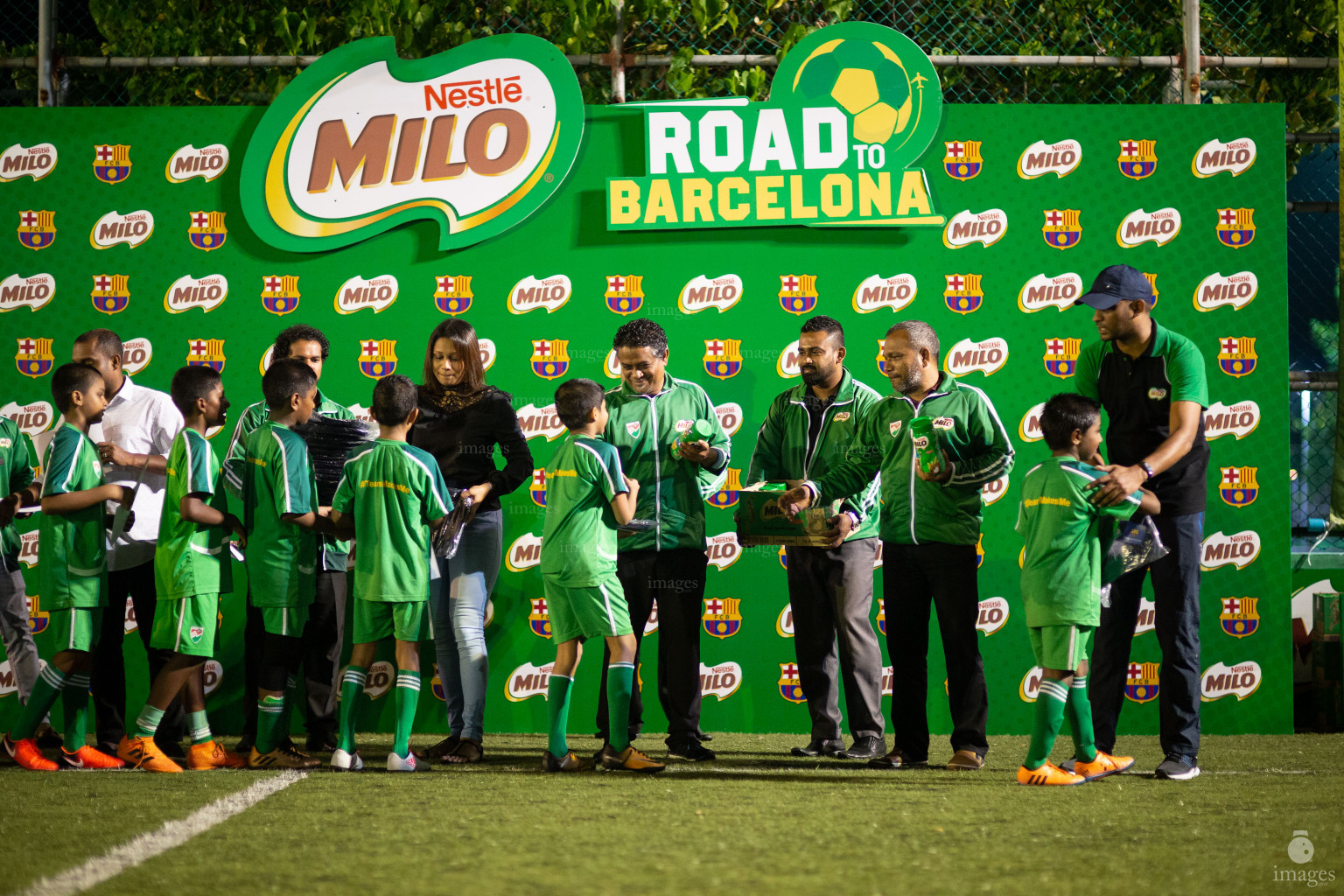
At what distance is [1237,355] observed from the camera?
6270 mm

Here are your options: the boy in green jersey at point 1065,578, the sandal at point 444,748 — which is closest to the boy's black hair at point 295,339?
the sandal at point 444,748

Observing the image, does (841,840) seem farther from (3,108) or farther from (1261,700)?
(3,108)

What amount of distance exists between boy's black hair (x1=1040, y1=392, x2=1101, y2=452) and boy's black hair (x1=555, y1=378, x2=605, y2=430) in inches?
67.6

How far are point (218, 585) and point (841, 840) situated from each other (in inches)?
110

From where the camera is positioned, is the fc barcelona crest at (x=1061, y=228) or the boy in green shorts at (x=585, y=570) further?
the fc barcelona crest at (x=1061, y=228)

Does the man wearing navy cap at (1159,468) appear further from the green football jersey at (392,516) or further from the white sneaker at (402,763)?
the white sneaker at (402,763)

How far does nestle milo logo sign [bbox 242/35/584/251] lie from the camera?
6.29 metres

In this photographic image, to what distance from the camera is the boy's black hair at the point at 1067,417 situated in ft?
14.4

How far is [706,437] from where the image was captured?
5062 mm

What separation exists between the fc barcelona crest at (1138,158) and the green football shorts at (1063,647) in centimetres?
305

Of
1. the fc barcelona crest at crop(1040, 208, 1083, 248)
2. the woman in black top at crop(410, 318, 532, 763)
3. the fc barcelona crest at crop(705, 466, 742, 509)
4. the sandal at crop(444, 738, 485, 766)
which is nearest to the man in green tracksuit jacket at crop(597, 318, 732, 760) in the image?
the woman in black top at crop(410, 318, 532, 763)

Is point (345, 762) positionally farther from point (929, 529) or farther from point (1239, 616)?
point (1239, 616)

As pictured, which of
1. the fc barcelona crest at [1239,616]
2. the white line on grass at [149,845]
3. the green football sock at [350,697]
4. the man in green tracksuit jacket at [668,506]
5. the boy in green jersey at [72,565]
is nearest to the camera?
the white line on grass at [149,845]

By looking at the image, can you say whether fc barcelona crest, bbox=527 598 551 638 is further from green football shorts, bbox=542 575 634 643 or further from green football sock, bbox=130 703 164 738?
green football sock, bbox=130 703 164 738
